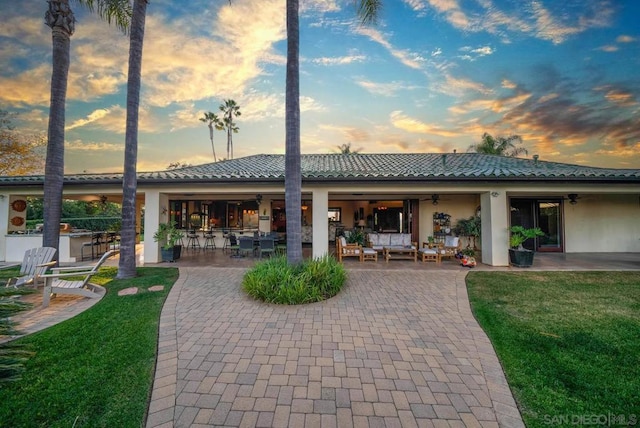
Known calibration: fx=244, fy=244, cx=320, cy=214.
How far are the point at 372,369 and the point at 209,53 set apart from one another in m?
10.6

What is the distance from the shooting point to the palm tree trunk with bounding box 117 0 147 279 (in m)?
6.45

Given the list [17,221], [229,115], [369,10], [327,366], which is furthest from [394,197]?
[229,115]

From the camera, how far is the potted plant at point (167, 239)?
8648 millimetres

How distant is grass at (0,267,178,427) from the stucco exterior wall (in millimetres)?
16039

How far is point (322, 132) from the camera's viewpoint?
1253 cm

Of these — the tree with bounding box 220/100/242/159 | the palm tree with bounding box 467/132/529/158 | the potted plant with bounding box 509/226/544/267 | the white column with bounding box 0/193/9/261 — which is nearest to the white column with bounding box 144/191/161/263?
the white column with bounding box 0/193/9/261

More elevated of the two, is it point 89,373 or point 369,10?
point 369,10

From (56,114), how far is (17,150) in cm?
1465

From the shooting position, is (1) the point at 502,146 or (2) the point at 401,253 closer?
(2) the point at 401,253

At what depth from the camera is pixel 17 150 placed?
1534 centimetres

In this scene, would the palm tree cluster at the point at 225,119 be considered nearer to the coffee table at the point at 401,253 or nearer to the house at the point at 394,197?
the house at the point at 394,197

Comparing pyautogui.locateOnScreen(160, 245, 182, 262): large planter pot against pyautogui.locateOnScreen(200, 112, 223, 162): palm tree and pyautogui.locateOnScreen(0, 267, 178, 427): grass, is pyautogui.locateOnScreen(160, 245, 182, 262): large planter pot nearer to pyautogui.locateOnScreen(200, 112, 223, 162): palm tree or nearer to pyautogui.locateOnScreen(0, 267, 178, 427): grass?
pyautogui.locateOnScreen(0, 267, 178, 427): grass

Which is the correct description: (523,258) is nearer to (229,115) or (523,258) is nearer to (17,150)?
(17,150)

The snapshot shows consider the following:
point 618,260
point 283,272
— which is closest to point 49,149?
point 283,272
